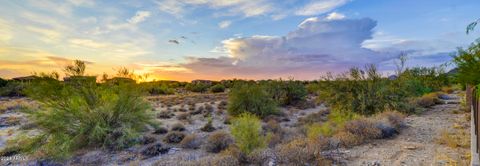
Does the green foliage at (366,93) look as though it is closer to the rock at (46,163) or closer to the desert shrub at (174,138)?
the desert shrub at (174,138)

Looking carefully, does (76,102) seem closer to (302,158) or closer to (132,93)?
(132,93)

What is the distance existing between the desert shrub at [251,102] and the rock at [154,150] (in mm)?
8238

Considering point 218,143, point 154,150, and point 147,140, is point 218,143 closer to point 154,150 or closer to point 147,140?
point 154,150

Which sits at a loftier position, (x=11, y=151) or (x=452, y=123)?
(x=452, y=123)

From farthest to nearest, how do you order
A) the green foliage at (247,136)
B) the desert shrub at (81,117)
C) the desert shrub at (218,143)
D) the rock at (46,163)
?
1. the desert shrub at (81,117)
2. the desert shrub at (218,143)
3. the rock at (46,163)
4. the green foliage at (247,136)

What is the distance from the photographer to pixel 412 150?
7.77 meters

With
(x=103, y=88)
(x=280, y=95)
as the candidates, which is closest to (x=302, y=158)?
(x=103, y=88)

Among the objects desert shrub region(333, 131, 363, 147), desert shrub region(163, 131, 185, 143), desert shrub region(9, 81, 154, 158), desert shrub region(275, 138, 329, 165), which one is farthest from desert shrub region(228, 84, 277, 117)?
desert shrub region(275, 138, 329, 165)

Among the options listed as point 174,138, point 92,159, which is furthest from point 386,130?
point 92,159

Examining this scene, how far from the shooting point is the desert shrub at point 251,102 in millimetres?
18734

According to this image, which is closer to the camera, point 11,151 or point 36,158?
point 36,158

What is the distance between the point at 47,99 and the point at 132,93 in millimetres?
3121

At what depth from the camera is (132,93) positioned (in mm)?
12562

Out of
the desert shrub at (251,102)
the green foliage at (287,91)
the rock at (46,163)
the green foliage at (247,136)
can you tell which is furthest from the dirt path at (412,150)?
the green foliage at (287,91)
